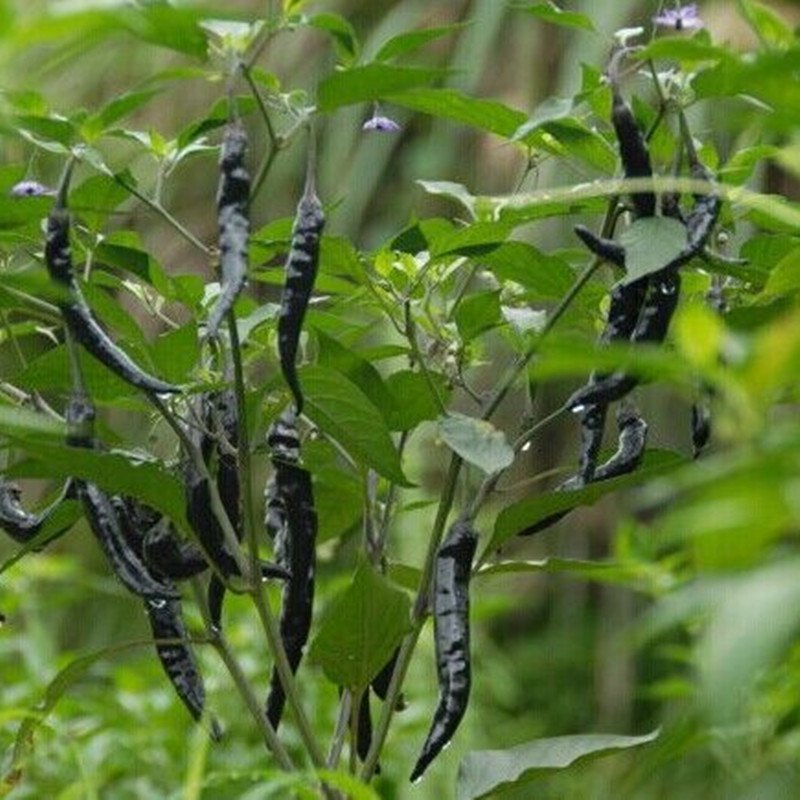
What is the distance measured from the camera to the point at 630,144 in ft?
3.07

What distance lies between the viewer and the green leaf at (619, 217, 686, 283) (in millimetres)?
926

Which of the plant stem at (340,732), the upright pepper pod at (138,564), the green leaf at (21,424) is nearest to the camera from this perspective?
the green leaf at (21,424)

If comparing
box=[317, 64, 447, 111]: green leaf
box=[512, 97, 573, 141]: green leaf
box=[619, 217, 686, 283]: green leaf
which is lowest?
box=[619, 217, 686, 283]: green leaf

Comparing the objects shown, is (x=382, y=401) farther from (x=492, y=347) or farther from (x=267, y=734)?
(x=492, y=347)

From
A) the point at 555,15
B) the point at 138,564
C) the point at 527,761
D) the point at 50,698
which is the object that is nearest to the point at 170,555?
the point at 138,564

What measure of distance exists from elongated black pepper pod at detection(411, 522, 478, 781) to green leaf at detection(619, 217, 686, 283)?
17cm

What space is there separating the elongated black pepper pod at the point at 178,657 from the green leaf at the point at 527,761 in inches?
5.7

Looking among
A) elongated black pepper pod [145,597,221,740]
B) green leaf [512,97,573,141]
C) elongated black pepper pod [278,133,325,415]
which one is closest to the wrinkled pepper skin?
elongated black pepper pod [278,133,325,415]

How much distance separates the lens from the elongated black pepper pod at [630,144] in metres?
0.93

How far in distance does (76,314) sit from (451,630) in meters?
0.25

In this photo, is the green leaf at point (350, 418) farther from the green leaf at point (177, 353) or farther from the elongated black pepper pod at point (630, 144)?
the elongated black pepper pod at point (630, 144)

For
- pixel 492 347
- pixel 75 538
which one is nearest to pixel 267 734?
pixel 492 347

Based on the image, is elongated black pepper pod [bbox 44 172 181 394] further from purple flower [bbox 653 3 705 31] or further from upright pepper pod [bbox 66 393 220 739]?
purple flower [bbox 653 3 705 31]

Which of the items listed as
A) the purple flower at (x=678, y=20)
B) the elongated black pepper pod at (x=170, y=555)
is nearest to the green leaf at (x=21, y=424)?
the elongated black pepper pod at (x=170, y=555)
